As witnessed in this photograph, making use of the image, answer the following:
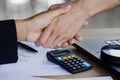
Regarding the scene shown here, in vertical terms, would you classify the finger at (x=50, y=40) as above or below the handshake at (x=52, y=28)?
below

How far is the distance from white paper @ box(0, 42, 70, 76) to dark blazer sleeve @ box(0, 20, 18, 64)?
24 mm

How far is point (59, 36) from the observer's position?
3.94ft

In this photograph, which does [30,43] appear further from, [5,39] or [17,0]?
[17,0]

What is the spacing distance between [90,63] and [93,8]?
17.5 inches

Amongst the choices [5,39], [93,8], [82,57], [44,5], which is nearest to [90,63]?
[82,57]

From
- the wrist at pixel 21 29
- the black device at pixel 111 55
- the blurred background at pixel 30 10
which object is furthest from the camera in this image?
the blurred background at pixel 30 10

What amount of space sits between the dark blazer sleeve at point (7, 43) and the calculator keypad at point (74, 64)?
17cm

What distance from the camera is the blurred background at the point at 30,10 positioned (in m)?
2.84

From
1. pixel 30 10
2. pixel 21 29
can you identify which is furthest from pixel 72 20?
pixel 30 10

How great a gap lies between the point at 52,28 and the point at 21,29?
5.7 inches

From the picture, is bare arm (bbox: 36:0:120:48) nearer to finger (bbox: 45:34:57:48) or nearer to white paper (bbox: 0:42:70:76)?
finger (bbox: 45:34:57:48)

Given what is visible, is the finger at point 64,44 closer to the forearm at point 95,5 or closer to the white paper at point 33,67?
the white paper at point 33,67

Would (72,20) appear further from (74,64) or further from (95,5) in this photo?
(74,64)

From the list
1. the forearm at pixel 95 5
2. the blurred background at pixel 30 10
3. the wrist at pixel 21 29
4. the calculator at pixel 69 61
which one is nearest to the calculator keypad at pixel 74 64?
the calculator at pixel 69 61
